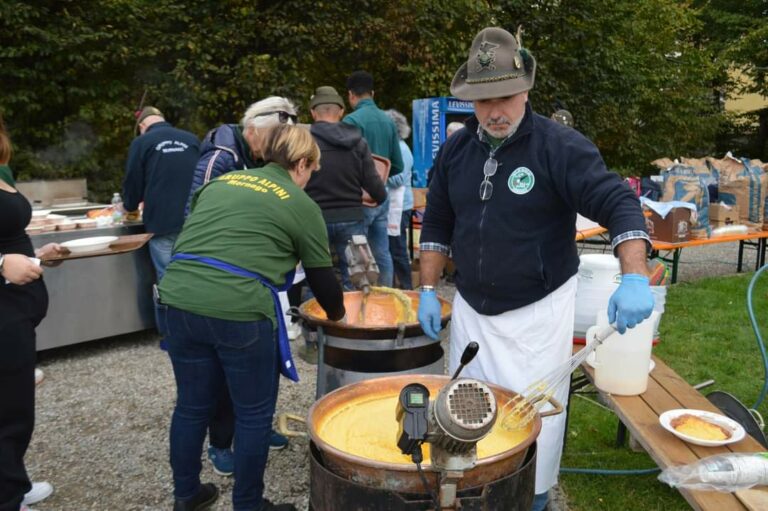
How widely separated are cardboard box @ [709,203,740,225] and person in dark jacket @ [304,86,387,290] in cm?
463

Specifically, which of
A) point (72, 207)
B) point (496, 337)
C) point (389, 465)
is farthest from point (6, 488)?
point (72, 207)

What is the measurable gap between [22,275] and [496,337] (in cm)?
188

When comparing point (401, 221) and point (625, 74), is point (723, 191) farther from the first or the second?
point (625, 74)

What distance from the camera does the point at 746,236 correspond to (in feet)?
23.1

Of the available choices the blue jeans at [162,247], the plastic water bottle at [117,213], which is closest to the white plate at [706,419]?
the blue jeans at [162,247]

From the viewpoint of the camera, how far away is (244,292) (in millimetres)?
2393

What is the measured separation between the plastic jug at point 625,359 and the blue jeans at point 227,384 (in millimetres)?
1319

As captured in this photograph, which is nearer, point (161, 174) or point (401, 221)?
point (161, 174)

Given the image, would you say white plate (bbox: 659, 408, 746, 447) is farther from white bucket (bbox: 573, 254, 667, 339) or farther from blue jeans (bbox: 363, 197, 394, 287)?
blue jeans (bbox: 363, 197, 394, 287)

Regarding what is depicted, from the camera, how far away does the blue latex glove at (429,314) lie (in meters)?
2.54

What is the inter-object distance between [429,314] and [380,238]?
312 cm

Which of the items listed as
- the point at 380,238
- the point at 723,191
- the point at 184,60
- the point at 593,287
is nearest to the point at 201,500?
the point at 593,287

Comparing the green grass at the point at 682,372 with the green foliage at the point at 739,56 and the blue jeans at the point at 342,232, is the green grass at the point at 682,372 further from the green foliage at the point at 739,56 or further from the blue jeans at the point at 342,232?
the green foliage at the point at 739,56

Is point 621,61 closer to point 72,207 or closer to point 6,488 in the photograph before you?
point 72,207
